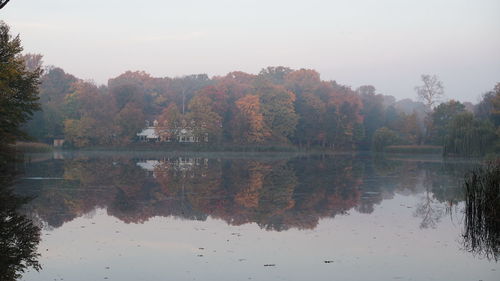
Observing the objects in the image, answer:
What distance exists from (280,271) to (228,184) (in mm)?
19647

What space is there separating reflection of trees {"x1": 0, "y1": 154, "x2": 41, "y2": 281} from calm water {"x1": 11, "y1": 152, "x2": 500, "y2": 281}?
30 centimetres

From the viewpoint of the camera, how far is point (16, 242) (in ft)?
43.5

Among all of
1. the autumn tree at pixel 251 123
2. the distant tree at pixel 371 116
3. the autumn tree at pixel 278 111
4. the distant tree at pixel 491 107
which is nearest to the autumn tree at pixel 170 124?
the autumn tree at pixel 251 123

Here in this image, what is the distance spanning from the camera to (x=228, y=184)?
100ft

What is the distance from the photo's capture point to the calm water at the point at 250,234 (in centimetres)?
1102

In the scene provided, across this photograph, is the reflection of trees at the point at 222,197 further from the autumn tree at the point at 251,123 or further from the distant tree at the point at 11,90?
the autumn tree at the point at 251,123

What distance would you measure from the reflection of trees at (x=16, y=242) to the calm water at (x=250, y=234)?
30cm

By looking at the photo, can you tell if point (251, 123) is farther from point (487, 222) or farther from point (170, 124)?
point (487, 222)

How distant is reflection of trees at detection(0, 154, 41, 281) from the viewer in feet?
35.7

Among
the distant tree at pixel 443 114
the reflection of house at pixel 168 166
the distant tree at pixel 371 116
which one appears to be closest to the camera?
the reflection of house at pixel 168 166

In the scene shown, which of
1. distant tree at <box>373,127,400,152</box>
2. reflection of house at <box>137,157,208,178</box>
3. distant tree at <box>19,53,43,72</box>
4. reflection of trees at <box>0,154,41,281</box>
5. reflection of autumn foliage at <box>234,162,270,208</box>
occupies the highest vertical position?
distant tree at <box>19,53,43,72</box>

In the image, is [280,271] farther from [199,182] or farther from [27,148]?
[27,148]

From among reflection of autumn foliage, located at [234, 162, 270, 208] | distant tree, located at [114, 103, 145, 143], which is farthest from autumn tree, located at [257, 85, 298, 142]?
reflection of autumn foliage, located at [234, 162, 270, 208]

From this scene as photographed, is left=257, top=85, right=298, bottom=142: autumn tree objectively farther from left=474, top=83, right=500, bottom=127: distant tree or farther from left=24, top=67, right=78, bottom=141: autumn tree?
left=24, top=67, right=78, bottom=141: autumn tree
